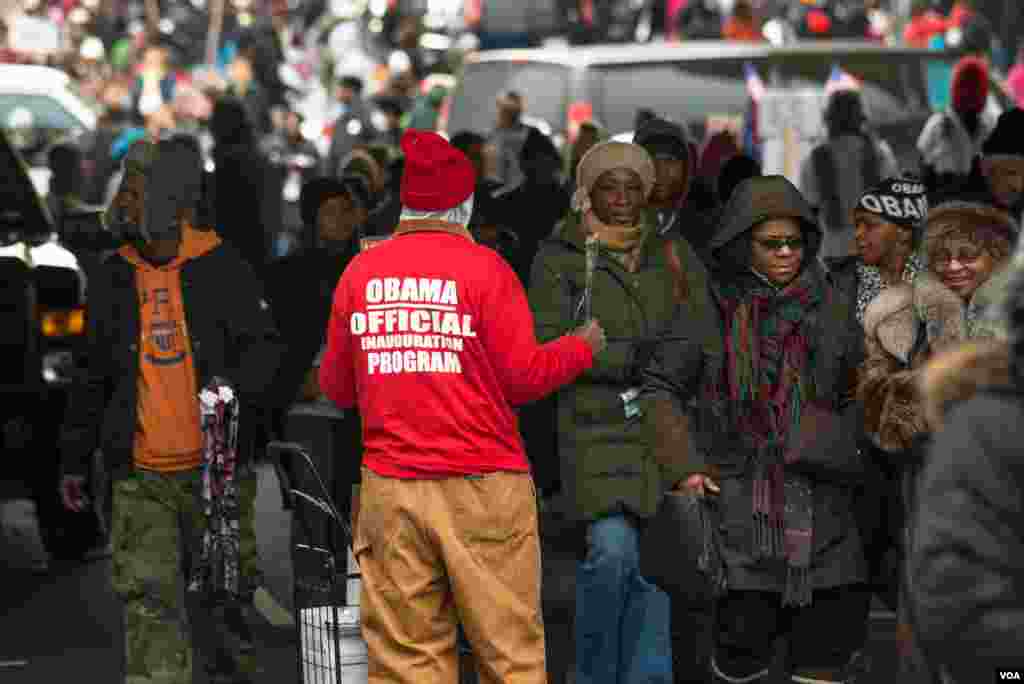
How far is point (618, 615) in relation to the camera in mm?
7680

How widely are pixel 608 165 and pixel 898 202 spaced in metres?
1.04

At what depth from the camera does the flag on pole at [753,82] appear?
15391 millimetres

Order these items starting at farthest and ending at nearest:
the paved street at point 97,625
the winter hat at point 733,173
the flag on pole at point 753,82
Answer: the flag on pole at point 753,82 < the winter hat at point 733,173 < the paved street at point 97,625

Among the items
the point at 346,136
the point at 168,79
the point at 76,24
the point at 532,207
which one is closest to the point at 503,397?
the point at 532,207

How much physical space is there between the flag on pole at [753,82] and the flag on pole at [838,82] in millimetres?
407

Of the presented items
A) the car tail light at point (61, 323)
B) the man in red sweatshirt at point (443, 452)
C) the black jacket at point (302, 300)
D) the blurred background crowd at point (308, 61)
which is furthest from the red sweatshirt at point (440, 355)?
the car tail light at point (61, 323)

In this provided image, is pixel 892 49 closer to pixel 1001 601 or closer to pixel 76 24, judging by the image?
pixel 1001 601

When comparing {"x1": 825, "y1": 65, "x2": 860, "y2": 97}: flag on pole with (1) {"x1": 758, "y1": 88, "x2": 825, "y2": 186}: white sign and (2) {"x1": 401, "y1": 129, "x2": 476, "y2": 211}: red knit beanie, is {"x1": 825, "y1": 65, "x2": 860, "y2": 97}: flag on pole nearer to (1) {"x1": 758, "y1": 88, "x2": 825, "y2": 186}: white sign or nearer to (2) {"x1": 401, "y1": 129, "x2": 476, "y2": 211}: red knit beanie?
(1) {"x1": 758, "y1": 88, "x2": 825, "y2": 186}: white sign

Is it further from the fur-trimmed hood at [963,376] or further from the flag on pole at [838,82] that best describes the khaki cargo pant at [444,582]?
the flag on pole at [838,82]

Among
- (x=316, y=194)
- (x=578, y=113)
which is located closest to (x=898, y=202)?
(x=316, y=194)

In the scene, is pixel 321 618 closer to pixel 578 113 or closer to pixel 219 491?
pixel 219 491

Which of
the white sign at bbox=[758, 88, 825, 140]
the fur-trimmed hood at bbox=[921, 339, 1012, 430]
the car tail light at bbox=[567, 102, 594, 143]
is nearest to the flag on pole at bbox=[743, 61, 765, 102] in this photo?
the white sign at bbox=[758, 88, 825, 140]

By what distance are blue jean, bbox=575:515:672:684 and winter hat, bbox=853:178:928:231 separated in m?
1.40

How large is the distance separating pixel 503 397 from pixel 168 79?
22.4 metres
